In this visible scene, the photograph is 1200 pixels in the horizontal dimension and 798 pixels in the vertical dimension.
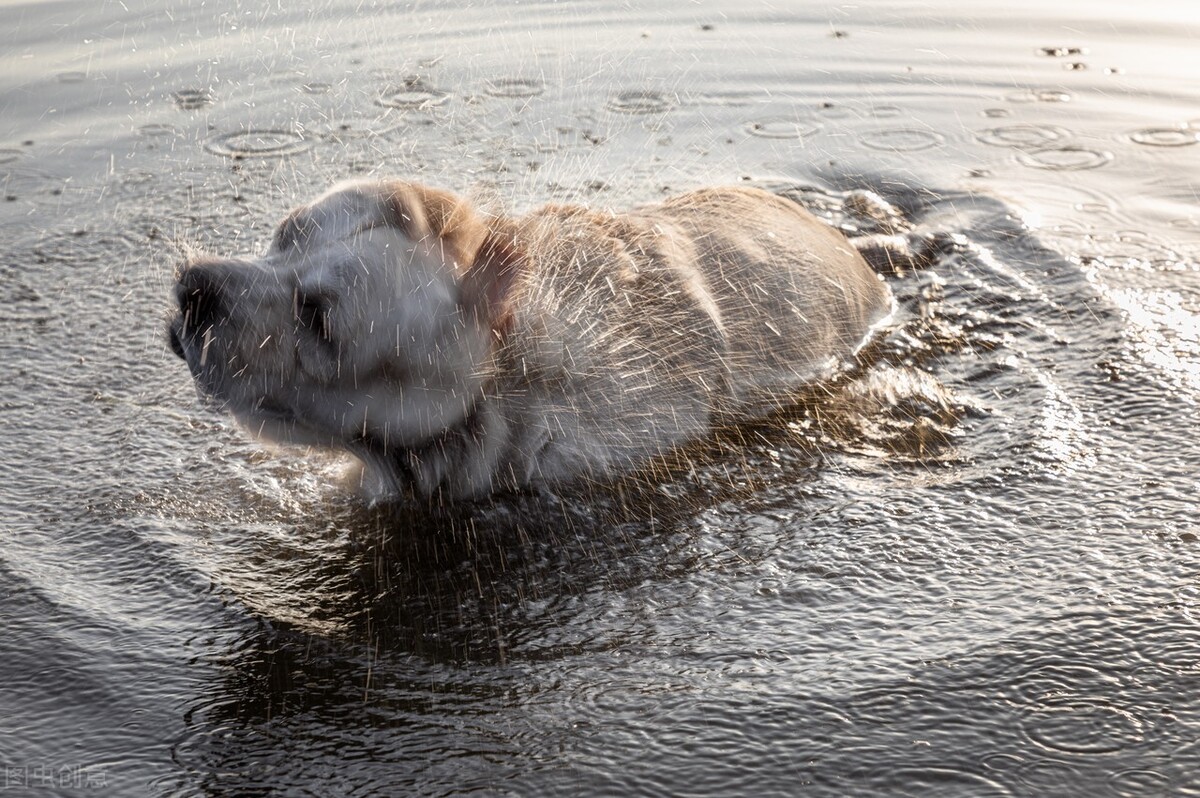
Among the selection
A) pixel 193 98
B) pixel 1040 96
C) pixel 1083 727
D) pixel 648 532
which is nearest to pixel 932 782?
pixel 1083 727

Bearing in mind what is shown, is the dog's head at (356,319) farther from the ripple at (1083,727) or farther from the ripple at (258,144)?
the ripple at (258,144)

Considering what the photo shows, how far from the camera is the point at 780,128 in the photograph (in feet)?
26.9

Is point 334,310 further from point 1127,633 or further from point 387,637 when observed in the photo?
point 1127,633

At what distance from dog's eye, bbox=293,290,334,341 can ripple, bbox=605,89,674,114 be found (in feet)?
15.3

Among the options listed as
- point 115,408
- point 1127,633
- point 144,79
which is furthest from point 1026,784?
point 144,79

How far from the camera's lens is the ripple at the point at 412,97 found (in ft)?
27.3

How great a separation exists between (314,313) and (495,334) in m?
0.58

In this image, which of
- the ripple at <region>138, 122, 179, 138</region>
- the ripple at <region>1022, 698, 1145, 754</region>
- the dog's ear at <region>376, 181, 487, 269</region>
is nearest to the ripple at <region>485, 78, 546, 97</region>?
the ripple at <region>138, 122, 179, 138</region>

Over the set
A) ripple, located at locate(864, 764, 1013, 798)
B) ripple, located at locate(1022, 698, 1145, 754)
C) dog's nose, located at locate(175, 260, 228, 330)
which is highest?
dog's nose, located at locate(175, 260, 228, 330)

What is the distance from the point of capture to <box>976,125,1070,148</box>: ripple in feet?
25.7

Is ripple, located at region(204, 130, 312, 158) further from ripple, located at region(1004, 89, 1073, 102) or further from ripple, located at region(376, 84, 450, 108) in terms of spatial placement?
ripple, located at region(1004, 89, 1073, 102)

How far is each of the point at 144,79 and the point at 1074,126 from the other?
19.1 feet

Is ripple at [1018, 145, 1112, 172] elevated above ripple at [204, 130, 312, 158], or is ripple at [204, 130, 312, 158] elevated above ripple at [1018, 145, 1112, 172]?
ripple at [204, 130, 312, 158]

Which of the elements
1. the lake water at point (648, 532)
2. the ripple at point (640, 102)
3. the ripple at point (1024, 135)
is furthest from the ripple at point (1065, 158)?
the ripple at point (640, 102)
